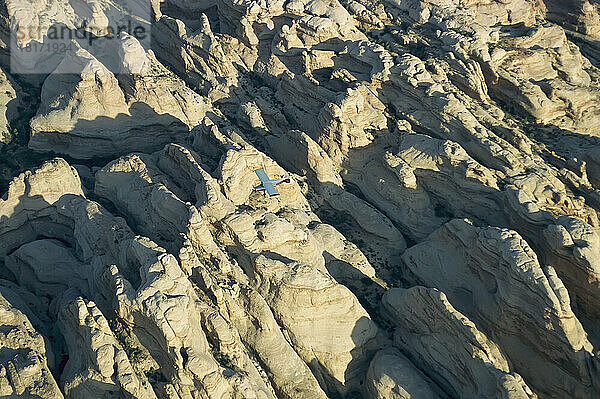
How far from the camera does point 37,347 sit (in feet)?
131

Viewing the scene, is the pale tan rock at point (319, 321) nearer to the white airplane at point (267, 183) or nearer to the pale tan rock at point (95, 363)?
the white airplane at point (267, 183)

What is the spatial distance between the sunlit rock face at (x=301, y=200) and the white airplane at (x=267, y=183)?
35cm

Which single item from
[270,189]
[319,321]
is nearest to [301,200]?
[270,189]

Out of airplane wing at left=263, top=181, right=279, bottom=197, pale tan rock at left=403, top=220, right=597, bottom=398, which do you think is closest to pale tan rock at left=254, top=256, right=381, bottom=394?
pale tan rock at left=403, top=220, right=597, bottom=398

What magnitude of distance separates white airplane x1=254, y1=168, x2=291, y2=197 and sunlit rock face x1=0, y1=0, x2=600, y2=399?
0.35 meters

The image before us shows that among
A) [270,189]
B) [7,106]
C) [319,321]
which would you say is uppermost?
[270,189]

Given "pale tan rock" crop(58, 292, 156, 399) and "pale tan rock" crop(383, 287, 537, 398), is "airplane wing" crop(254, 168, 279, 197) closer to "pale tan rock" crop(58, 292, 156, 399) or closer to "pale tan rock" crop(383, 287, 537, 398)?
"pale tan rock" crop(383, 287, 537, 398)

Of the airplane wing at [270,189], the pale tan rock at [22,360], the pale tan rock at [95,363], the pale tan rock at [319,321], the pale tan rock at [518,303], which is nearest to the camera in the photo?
the pale tan rock at [22,360]

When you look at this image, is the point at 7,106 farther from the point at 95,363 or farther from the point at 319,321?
the point at 319,321

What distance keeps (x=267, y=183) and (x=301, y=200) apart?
390 centimetres

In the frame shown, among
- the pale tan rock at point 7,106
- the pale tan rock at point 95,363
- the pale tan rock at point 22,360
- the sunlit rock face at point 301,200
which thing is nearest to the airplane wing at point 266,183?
the sunlit rock face at point 301,200

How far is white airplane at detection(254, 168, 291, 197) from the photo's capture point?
49.0 meters

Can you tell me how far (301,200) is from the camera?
52.2m

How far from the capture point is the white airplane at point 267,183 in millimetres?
48969
